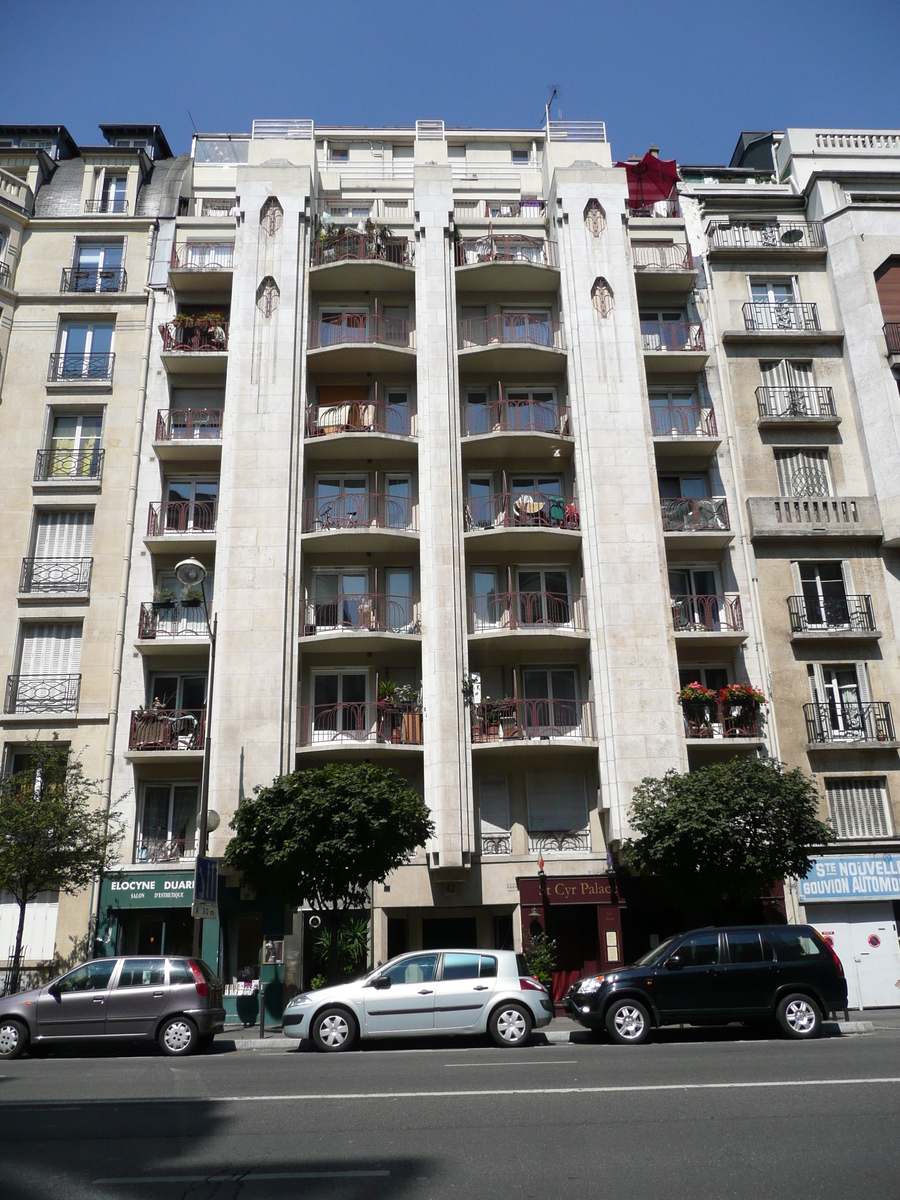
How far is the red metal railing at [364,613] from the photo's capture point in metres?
25.6

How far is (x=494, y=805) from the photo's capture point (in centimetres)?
2492

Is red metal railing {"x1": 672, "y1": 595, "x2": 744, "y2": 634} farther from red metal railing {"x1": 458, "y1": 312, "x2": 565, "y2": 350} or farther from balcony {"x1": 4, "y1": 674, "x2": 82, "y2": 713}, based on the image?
balcony {"x1": 4, "y1": 674, "x2": 82, "y2": 713}

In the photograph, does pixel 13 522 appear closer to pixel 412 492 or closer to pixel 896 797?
pixel 412 492

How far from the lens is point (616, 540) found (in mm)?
25578

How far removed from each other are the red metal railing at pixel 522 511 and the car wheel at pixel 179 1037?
49.2ft

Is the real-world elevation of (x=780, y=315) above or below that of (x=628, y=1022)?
above

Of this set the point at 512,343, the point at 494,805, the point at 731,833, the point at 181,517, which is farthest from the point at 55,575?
the point at 731,833

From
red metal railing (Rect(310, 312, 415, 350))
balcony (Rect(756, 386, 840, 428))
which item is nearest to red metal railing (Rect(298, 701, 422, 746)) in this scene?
red metal railing (Rect(310, 312, 415, 350))

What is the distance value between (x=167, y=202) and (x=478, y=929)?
82.1 ft

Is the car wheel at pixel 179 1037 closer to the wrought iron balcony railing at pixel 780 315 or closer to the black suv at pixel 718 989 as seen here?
the black suv at pixel 718 989

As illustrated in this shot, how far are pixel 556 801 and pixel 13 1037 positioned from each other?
45.8ft

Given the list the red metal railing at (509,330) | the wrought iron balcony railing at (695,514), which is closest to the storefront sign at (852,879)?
the wrought iron balcony railing at (695,514)

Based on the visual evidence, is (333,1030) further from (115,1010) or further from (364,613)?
(364,613)

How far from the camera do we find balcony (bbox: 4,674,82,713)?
24.9 metres
